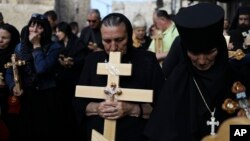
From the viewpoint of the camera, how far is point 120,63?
3.55 m

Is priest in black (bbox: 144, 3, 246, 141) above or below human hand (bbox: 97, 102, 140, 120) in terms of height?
above

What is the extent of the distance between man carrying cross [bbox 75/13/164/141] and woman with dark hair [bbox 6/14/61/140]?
1.70m

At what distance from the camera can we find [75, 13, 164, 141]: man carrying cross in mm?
3562

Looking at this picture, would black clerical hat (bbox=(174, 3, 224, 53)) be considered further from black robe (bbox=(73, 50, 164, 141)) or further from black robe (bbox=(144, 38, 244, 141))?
black robe (bbox=(73, 50, 164, 141))

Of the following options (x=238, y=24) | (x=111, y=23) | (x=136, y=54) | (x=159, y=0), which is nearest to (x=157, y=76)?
(x=136, y=54)

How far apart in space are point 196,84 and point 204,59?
178 millimetres

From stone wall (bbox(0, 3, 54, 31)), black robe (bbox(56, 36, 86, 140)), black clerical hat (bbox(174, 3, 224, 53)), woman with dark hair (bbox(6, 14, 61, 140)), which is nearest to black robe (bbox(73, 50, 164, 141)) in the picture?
black clerical hat (bbox(174, 3, 224, 53))

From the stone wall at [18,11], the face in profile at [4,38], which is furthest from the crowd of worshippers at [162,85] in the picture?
the stone wall at [18,11]

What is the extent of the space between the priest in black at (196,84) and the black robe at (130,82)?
40 cm

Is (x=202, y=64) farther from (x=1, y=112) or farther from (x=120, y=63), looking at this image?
(x=1, y=112)

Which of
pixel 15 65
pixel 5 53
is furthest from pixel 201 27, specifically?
pixel 5 53

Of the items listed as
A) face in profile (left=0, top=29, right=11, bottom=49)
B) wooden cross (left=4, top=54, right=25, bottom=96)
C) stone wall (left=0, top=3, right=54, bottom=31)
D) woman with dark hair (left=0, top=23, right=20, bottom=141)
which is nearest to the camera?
wooden cross (left=4, top=54, right=25, bottom=96)

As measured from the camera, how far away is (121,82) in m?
3.69

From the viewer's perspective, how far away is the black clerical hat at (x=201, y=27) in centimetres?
311
